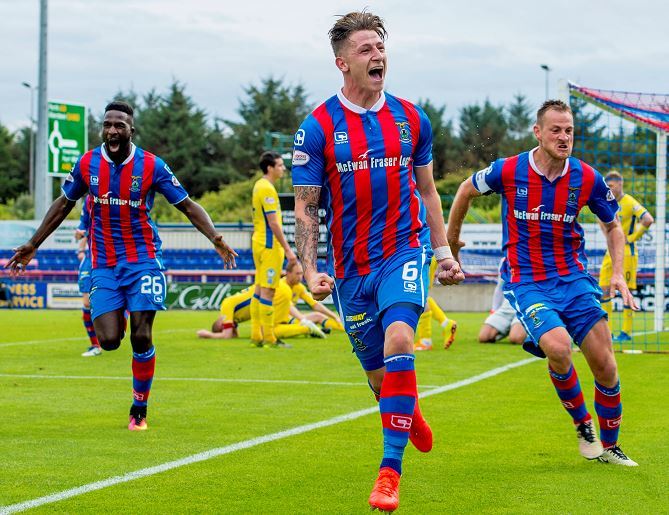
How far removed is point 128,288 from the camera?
8.63 m

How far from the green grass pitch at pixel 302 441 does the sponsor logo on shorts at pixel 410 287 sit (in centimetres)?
103

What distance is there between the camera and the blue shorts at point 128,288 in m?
8.54

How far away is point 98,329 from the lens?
8.66m

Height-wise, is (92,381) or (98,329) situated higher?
(98,329)

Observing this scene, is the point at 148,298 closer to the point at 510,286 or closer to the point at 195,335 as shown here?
the point at 510,286

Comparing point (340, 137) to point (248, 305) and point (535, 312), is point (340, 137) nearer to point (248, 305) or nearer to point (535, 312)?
point (535, 312)

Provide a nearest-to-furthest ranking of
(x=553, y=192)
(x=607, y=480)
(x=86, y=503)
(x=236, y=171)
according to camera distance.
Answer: (x=86, y=503) < (x=607, y=480) < (x=553, y=192) < (x=236, y=171)

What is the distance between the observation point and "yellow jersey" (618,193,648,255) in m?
16.5

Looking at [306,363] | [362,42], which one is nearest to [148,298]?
[362,42]

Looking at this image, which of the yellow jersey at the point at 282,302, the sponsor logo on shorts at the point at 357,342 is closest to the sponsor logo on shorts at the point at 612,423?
the sponsor logo on shorts at the point at 357,342

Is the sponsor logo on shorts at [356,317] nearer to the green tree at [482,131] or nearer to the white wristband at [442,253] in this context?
the white wristband at [442,253]

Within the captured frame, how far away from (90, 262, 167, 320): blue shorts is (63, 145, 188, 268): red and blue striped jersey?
0.06 meters

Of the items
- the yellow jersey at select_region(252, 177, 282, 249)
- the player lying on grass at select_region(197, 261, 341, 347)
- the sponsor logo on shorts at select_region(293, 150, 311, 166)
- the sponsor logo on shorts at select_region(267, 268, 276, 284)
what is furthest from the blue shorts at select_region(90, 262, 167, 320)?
the player lying on grass at select_region(197, 261, 341, 347)

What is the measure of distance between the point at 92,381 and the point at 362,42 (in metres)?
6.82
